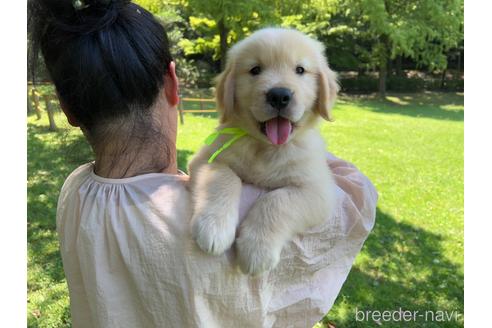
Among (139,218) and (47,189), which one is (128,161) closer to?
(139,218)

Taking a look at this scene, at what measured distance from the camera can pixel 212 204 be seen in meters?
1.69

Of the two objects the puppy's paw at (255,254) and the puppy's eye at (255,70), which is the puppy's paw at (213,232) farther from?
the puppy's eye at (255,70)

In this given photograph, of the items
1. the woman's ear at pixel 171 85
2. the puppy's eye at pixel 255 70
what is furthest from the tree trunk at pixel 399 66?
the woman's ear at pixel 171 85

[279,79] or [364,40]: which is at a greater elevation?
[364,40]

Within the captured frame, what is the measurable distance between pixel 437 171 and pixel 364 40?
674 inches

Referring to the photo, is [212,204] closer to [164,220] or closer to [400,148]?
[164,220]

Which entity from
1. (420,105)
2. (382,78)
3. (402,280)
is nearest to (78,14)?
(402,280)

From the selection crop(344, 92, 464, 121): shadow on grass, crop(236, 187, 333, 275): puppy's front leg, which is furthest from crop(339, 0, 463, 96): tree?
crop(236, 187, 333, 275): puppy's front leg

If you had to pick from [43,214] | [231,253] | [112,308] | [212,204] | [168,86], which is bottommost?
[43,214]

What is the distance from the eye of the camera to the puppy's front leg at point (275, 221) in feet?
4.89

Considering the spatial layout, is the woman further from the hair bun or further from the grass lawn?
the grass lawn

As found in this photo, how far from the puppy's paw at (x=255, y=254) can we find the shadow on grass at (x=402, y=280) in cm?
265

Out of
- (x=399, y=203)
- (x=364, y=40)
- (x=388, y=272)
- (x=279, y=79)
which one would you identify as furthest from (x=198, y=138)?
(x=364, y=40)

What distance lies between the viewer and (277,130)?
6.44ft
